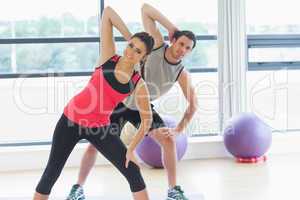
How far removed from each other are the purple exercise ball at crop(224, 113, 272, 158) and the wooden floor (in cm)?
14

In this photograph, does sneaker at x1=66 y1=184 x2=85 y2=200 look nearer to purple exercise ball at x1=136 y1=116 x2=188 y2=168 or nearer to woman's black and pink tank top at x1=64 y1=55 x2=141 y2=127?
woman's black and pink tank top at x1=64 y1=55 x2=141 y2=127

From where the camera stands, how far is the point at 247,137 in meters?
4.05

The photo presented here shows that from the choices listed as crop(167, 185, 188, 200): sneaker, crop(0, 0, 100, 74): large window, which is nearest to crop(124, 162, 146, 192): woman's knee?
crop(167, 185, 188, 200): sneaker

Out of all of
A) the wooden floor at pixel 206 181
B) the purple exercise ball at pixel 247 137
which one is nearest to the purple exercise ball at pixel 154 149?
the wooden floor at pixel 206 181

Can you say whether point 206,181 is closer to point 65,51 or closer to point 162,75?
point 162,75

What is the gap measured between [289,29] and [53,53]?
106 inches

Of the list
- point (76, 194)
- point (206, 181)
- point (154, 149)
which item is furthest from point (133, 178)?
point (154, 149)

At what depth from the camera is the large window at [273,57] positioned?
4.72 metres

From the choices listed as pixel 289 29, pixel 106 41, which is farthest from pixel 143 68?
pixel 289 29

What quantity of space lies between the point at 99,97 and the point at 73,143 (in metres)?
0.31

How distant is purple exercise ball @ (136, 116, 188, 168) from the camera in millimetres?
3893

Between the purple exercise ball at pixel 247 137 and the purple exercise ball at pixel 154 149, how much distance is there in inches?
18.4

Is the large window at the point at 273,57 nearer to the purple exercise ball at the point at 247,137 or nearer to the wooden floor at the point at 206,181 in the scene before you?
the purple exercise ball at the point at 247,137

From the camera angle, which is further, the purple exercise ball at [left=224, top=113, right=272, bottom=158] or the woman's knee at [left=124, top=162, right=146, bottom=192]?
the purple exercise ball at [left=224, top=113, right=272, bottom=158]
